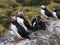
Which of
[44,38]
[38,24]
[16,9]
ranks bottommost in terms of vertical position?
[16,9]

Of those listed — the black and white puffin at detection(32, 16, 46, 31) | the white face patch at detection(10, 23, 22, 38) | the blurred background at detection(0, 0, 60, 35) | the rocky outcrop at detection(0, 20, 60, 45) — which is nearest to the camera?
the white face patch at detection(10, 23, 22, 38)

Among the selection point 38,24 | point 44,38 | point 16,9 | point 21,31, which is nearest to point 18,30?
point 21,31

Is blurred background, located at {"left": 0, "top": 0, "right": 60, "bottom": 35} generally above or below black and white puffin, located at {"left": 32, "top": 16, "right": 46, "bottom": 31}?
below

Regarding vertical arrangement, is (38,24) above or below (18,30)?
below

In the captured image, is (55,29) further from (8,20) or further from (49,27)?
(8,20)

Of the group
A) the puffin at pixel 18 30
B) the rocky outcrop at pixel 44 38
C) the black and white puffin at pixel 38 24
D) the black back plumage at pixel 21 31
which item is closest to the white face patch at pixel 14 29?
the puffin at pixel 18 30

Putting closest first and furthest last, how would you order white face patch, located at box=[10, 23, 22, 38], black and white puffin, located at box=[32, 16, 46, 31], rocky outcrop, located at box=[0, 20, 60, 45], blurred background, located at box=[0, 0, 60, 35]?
1. white face patch, located at box=[10, 23, 22, 38]
2. rocky outcrop, located at box=[0, 20, 60, 45]
3. black and white puffin, located at box=[32, 16, 46, 31]
4. blurred background, located at box=[0, 0, 60, 35]

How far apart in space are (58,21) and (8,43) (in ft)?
10.8

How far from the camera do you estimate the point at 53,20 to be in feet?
56.5

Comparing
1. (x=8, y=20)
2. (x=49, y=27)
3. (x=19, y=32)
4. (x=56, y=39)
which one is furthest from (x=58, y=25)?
(x=8, y=20)

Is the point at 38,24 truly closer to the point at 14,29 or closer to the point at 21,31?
the point at 21,31

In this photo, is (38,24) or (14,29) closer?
(14,29)

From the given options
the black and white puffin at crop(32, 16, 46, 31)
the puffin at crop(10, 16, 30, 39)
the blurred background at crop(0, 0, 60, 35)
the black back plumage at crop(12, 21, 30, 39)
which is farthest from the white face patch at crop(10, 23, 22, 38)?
the blurred background at crop(0, 0, 60, 35)

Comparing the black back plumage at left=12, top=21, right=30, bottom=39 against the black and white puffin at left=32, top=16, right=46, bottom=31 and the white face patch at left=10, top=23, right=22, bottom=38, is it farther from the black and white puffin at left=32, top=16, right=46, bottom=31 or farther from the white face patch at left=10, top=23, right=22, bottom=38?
the black and white puffin at left=32, top=16, right=46, bottom=31
